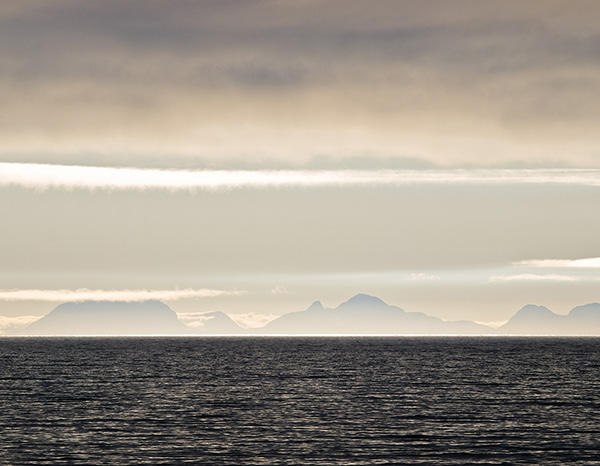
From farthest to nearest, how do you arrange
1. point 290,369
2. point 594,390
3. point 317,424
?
point 290,369 < point 594,390 < point 317,424

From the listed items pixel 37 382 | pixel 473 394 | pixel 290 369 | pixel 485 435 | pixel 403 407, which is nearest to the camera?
pixel 485 435

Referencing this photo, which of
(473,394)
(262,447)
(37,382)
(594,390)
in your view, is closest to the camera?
(262,447)

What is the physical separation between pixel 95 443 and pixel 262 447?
40.5 feet

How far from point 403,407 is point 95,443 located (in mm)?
35325

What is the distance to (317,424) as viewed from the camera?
2847 inches

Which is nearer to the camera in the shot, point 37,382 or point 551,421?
point 551,421

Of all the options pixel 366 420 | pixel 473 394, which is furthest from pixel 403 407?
pixel 473 394

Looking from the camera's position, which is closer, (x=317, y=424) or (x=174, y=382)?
(x=317, y=424)

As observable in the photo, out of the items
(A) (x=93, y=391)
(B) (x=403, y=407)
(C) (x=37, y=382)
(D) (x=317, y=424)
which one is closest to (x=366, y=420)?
(D) (x=317, y=424)

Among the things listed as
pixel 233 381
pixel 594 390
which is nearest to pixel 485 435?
pixel 594 390

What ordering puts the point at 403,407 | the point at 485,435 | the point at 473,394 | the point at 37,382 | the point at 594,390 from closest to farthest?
the point at 485,435 → the point at 403,407 → the point at 473,394 → the point at 594,390 → the point at 37,382

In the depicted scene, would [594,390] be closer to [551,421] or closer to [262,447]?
[551,421]

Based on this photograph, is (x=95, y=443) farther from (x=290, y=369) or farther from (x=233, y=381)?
(x=290, y=369)

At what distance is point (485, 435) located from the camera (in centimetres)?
6638
